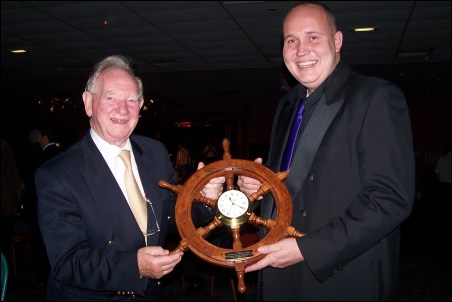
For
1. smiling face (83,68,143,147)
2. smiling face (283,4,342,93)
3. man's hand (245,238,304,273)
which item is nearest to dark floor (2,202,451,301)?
man's hand (245,238,304,273)

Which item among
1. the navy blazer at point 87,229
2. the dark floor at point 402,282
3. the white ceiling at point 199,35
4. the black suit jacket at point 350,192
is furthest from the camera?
the white ceiling at point 199,35

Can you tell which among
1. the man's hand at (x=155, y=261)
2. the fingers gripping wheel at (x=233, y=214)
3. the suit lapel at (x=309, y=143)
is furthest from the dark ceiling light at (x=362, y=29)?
the man's hand at (x=155, y=261)

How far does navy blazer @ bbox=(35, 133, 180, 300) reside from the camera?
70.1 inches

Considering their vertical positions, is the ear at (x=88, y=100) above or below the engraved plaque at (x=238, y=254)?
above

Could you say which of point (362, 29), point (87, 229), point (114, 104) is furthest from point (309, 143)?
point (362, 29)

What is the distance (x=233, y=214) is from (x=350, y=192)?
1.72 feet

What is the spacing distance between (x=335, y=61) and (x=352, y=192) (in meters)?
0.67

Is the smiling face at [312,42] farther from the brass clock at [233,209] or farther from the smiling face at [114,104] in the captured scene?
the smiling face at [114,104]

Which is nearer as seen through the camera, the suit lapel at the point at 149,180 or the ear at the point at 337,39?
the ear at the point at 337,39

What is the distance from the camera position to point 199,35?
6.99 meters

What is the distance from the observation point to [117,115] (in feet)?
6.56

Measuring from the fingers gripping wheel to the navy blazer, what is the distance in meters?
0.27

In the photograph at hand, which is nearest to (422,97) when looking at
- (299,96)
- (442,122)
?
(442,122)

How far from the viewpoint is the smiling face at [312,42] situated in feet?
6.35
